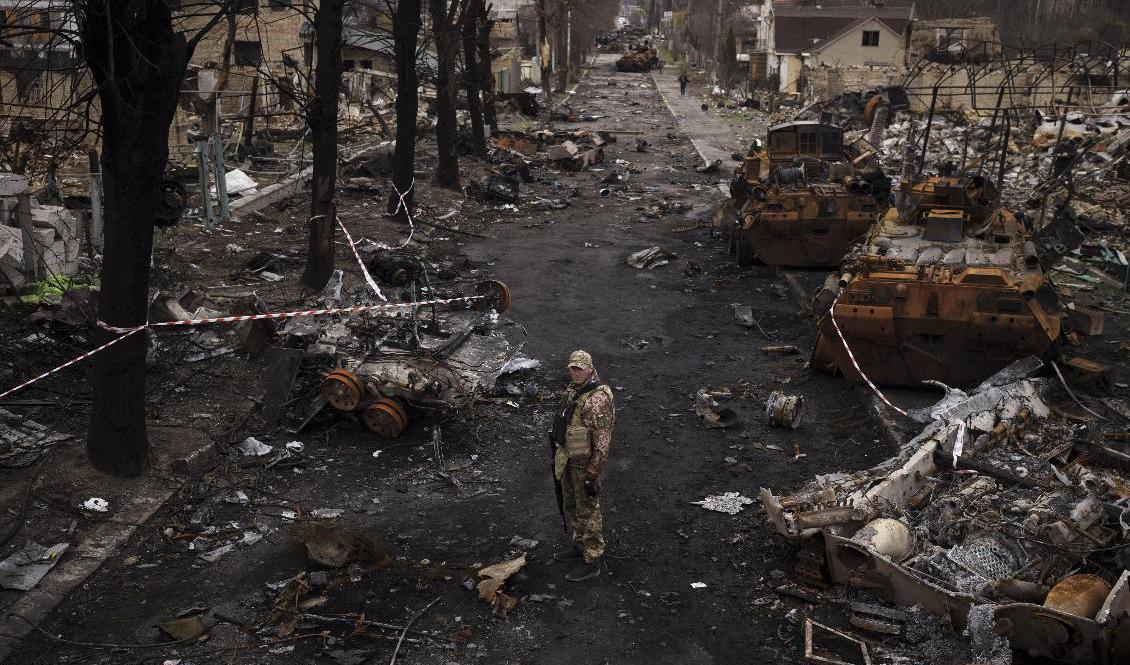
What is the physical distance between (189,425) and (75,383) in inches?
51.4

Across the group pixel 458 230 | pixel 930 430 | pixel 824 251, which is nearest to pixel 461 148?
pixel 458 230

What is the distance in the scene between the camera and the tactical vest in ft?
22.0

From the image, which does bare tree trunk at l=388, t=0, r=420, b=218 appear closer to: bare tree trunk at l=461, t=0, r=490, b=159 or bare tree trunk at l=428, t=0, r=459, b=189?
bare tree trunk at l=428, t=0, r=459, b=189

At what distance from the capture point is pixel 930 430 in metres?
8.18

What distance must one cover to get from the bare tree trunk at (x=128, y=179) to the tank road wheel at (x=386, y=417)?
74.8 inches

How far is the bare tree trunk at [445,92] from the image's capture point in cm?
2108

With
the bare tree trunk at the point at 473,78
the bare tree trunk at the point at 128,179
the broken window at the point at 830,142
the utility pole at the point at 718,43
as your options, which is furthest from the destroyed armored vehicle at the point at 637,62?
the bare tree trunk at the point at 128,179

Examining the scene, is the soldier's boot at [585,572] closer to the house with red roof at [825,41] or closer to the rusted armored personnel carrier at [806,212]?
the rusted armored personnel carrier at [806,212]

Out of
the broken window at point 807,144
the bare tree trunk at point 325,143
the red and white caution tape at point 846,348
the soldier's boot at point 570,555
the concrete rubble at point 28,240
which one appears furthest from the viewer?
the broken window at point 807,144

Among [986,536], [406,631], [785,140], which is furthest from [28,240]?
[785,140]

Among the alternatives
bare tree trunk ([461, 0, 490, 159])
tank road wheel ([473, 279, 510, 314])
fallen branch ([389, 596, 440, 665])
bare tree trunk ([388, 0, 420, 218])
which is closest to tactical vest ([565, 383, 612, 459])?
fallen branch ([389, 596, 440, 665])

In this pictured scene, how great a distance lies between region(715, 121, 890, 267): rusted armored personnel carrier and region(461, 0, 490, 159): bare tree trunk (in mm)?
10537

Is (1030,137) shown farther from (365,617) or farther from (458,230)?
(365,617)

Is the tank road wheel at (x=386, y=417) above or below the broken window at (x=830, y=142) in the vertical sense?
below
